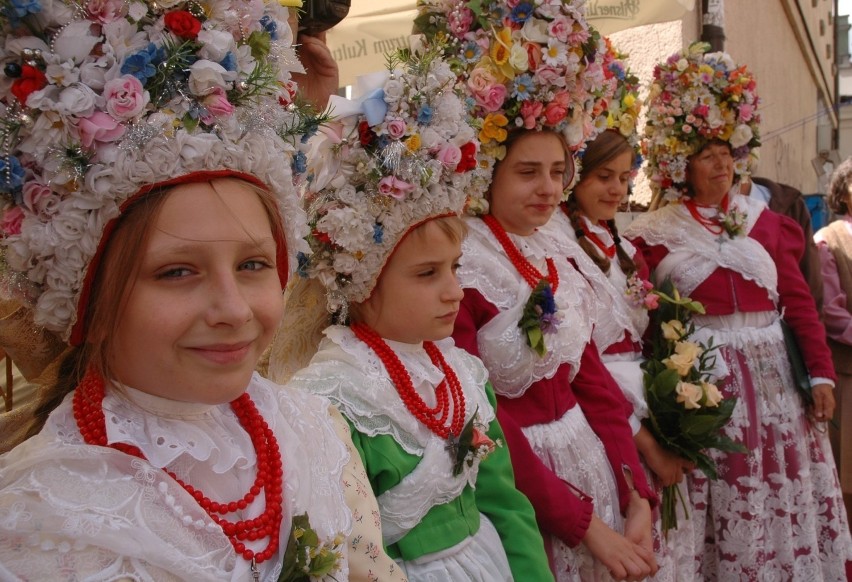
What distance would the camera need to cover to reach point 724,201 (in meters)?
4.16

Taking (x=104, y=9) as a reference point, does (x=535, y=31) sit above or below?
above

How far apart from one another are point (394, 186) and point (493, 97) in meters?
0.86

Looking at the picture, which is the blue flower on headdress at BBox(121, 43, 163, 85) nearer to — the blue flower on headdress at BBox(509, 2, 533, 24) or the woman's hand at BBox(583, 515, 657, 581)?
the blue flower on headdress at BBox(509, 2, 533, 24)

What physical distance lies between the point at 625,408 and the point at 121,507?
2326 mm

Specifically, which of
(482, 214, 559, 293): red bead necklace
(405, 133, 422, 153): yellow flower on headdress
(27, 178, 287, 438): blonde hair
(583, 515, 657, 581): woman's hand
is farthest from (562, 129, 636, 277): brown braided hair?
(27, 178, 287, 438): blonde hair

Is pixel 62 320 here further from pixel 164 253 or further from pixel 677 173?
pixel 677 173

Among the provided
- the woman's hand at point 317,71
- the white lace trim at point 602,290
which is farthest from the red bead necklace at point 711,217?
the woman's hand at point 317,71

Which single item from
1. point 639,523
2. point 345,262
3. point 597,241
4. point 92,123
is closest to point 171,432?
point 92,123

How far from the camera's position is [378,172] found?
6.58 feet

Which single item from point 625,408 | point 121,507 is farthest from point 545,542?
point 121,507

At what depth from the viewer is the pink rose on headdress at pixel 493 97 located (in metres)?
2.65

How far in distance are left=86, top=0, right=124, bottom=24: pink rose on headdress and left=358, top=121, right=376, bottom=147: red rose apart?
88 cm

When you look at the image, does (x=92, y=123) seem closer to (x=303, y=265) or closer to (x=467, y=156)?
(x=303, y=265)

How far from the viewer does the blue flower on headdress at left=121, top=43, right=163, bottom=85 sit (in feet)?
4.00
